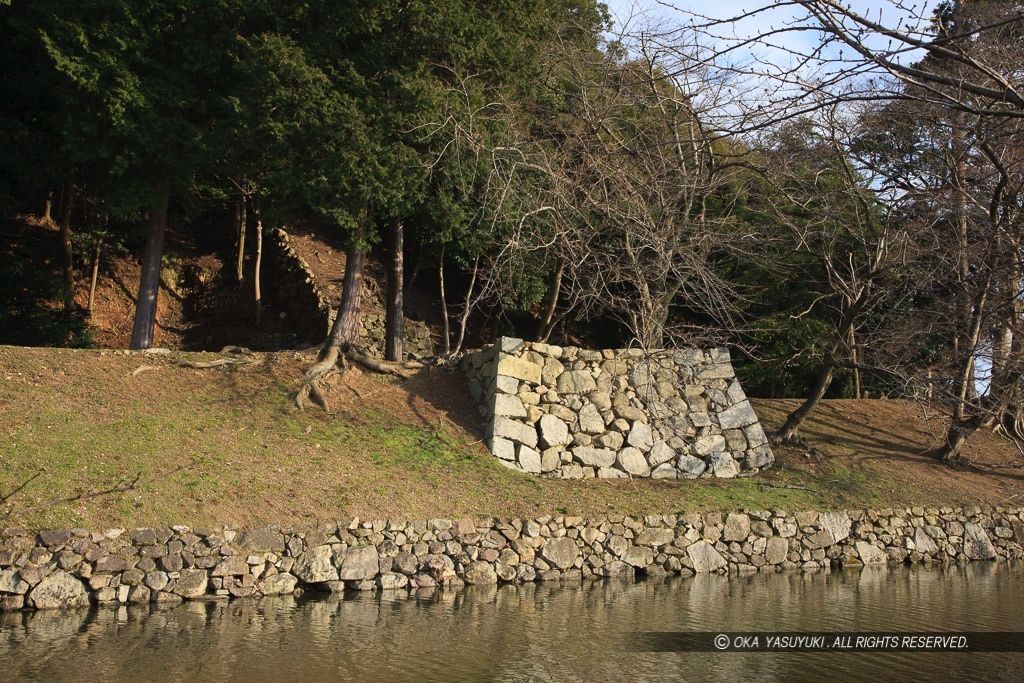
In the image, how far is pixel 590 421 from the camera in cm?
1251

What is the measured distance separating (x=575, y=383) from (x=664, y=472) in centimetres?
203

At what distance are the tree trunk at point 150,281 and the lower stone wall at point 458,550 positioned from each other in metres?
6.39

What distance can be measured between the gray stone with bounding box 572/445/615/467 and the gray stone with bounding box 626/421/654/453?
1.53 feet

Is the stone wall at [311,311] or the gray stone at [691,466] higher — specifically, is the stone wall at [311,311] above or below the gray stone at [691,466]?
above

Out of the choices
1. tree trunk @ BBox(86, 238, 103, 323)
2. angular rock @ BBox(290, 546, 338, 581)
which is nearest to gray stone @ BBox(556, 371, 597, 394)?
angular rock @ BBox(290, 546, 338, 581)

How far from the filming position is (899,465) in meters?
13.6

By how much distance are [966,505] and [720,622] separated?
279 inches

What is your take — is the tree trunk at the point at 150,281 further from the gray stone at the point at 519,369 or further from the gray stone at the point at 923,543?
the gray stone at the point at 923,543

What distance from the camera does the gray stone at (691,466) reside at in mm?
12578

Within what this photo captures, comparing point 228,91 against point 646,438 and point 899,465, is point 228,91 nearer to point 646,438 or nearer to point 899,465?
point 646,438

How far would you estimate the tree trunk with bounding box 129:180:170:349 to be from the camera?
44.9ft

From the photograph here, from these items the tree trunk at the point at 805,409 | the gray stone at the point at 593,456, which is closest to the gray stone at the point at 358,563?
the gray stone at the point at 593,456

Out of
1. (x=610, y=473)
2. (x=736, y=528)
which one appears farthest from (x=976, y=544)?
(x=610, y=473)

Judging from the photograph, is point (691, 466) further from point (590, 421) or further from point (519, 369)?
point (519, 369)
